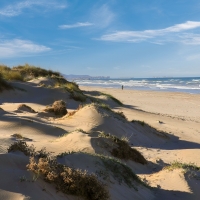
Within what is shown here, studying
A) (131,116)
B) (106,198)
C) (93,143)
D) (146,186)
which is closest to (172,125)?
(131,116)

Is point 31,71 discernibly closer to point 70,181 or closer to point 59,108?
point 59,108

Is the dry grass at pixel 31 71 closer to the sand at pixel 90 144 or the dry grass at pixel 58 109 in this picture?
the sand at pixel 90 144

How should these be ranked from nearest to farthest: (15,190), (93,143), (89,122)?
1. (15,190)
2. (93,143)
3. (89,122)

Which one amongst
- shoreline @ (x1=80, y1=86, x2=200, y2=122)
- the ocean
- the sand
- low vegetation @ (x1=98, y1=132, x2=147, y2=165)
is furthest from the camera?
the ocean

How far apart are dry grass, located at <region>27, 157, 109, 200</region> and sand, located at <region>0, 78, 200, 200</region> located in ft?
0.28

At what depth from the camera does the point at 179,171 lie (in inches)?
273

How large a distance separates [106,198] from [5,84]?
15.1 meters

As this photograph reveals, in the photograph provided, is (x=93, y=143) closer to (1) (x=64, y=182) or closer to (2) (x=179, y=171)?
(2) (x=179, y=171)

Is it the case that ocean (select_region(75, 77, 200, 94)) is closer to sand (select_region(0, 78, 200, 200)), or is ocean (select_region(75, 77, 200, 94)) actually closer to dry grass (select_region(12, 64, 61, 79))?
dry grass (select_region(12, 64, 61, 79))

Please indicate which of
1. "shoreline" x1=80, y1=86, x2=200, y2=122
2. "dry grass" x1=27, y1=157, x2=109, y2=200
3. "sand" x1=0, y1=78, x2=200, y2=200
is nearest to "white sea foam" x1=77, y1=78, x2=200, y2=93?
"shoreline" x1=80, y1=86, x2=200, y2=122

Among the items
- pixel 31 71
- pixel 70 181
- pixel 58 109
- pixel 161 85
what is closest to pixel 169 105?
pixel 31 71

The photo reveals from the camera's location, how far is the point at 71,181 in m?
4.12

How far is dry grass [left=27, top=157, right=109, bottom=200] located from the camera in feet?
13.4

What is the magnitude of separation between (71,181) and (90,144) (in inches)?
140
